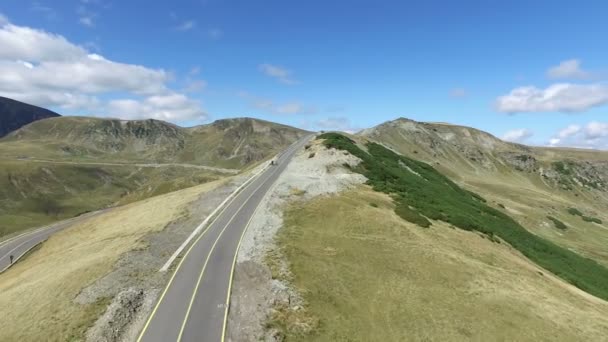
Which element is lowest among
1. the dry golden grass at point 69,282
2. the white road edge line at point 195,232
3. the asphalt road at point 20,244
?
the asphalt road at point 20,244

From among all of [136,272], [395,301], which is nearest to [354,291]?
[395,301]

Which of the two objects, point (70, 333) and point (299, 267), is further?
point (299, 267)

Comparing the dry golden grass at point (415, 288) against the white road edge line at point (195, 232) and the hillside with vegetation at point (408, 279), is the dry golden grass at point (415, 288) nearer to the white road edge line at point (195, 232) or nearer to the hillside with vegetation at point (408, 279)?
the hillside with vegetation at point (408, 279)

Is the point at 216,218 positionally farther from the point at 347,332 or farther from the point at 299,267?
the point at 347,332

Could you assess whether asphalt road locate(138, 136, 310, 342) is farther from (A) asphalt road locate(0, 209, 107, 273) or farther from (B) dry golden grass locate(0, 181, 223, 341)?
(A) asphalt road locate(0, 209, 107, 273)

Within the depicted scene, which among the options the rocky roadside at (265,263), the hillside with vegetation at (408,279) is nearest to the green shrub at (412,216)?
the hillside with vegetation at (408,279)

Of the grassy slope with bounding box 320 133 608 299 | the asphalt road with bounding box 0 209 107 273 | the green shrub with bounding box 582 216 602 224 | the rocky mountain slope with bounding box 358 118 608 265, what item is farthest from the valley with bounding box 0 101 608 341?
the green shrub with bounding box 582 216 602 224
